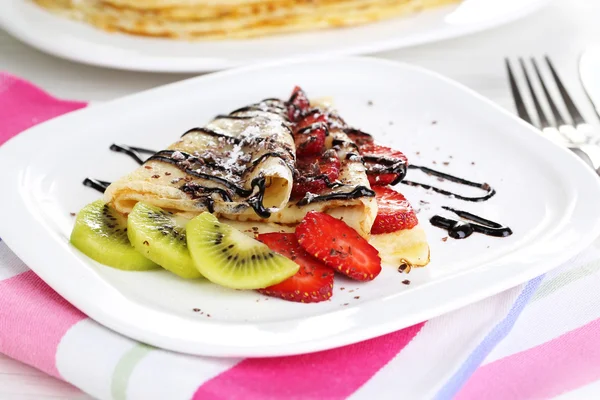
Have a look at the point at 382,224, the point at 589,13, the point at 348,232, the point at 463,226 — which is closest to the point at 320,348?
the point at 348,232

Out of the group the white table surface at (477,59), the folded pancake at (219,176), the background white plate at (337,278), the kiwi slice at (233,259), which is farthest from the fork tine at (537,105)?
the kiwi slice at (233,259)

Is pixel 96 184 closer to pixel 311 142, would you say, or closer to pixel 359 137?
pixel 311 142

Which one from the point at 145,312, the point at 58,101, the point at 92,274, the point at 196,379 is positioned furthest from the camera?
the point at 58,101

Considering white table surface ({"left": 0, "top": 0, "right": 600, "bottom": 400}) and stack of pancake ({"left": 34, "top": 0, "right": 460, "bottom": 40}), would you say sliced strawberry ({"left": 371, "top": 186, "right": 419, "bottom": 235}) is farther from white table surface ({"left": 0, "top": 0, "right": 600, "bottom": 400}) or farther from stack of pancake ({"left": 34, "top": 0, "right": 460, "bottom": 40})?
stack of pancake ({"left": 34, "top": 0, "right": 460, "bottom": 40})

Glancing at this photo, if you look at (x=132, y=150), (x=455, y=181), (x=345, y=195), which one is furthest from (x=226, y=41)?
(x=345, y=195)

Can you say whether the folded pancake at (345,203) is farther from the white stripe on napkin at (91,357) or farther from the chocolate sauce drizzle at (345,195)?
the white stripe on napkin at (91,357)

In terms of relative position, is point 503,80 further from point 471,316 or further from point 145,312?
point 145,312

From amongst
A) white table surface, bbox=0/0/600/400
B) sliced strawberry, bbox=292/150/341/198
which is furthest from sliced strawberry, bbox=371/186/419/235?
white table surface, bbox=0/0/600/400
